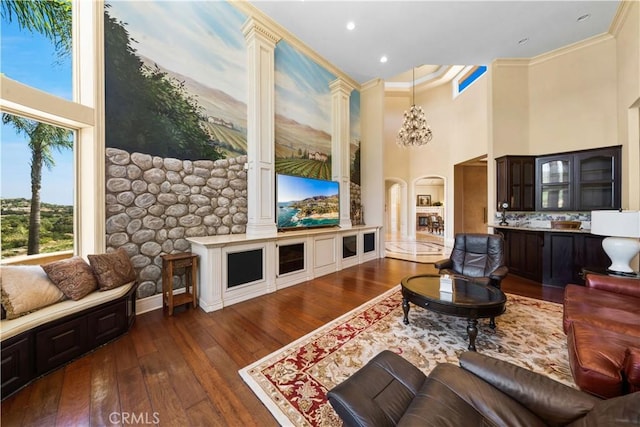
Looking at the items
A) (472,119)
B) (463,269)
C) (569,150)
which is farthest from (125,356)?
(472,119)

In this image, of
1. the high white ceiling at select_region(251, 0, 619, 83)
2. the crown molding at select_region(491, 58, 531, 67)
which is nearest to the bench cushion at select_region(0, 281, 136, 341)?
the high white ceiling at select_region(251, 0, 619, 83)

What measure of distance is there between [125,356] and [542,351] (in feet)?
12.4

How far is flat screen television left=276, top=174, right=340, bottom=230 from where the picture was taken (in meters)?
4.31

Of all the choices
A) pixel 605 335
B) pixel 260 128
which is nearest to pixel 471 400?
pixel 605 335

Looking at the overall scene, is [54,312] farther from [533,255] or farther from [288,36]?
[533,255]

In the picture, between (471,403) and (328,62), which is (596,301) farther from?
(328,62)

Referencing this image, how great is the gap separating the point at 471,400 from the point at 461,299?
4.43 feet

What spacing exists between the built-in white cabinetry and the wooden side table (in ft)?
0.34

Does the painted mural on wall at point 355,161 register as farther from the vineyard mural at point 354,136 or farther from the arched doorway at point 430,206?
the arched doorway at point 430,206

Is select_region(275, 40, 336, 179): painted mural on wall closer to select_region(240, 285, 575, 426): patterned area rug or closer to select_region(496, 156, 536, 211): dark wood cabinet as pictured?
select_region(240, 285, 575, 426): patterned area rug

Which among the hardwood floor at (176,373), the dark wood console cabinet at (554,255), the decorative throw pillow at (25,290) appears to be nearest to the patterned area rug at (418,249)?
the dark wood console cabinet at (554,255)

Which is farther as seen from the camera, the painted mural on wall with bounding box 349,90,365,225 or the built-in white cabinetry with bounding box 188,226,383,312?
the painted mural on wall with bounding box 349,90,365,225

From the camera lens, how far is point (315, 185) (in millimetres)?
4922

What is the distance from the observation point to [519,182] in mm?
4863
